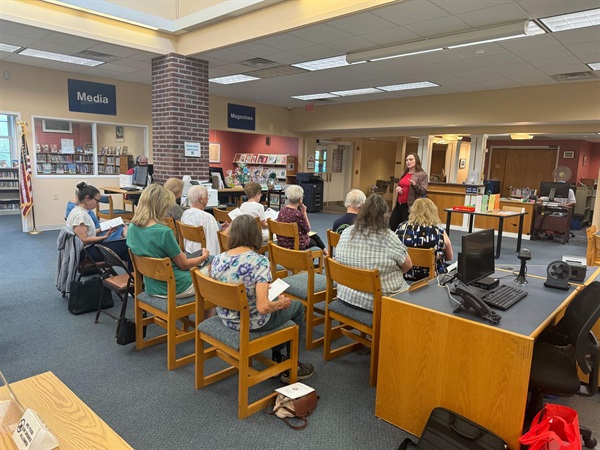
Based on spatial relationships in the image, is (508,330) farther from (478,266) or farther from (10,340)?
(10,340)

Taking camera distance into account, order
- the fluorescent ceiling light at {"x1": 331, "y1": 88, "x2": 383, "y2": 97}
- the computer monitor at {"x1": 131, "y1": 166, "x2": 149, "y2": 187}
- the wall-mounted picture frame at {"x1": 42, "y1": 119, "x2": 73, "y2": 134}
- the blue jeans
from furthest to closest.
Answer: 1. the fluorescent ceiling light at {"x1": 331, "y1": 88, "x2": 383, "y2": 97}
2. the wall-mounted picture frame at {"x1": 42, "y1": 119, "x2": 73, "y2": 134}
3. the computer monitor at {"x1": 131, "y1": 166, "x2": 149, "y2": 187}
4. the blue jeans

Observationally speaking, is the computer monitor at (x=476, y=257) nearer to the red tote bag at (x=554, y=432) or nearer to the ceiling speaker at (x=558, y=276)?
the ceiling speaker at (x=558, y=276)

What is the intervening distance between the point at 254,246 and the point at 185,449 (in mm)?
1144

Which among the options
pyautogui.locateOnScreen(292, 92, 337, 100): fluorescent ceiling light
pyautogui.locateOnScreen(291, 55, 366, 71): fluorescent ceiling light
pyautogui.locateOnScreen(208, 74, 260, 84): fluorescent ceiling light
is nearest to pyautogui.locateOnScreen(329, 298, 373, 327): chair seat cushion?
pyautogui.locateOnScreen(291, 55, 366, 71): fluorescent ceiling light

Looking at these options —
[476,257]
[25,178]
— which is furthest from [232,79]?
[476,257]

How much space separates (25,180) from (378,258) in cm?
762

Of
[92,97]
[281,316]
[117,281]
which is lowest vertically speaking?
[117,281]

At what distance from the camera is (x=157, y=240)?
113 inches

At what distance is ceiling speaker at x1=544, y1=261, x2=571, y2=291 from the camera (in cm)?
259

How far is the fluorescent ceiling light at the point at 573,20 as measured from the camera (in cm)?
439

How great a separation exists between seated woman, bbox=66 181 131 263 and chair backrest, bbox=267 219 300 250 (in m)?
1.55

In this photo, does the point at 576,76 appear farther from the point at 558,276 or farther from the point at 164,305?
the point at 164,305

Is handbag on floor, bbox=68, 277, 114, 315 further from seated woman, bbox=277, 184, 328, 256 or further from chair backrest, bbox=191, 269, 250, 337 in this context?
chair backrest, bbox=191, 269, 250, 337

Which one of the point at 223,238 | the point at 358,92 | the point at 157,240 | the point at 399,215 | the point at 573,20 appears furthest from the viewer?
the point at 358,92
